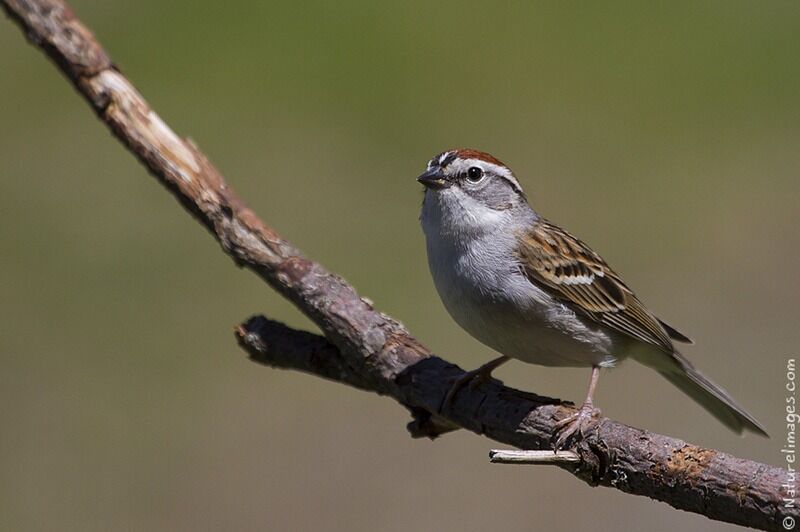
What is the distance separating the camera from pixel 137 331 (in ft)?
28.0

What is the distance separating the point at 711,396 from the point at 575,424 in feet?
4.17

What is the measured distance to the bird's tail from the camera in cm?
466

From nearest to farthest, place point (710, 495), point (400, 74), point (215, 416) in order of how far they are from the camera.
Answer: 1. point (710, 495)
2. point (215, 416)
3. point (400, 74)

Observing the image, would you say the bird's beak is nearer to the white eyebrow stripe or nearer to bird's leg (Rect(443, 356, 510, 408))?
the white eyebrow stripe

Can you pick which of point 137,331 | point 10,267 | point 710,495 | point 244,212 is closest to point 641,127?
point 137,331

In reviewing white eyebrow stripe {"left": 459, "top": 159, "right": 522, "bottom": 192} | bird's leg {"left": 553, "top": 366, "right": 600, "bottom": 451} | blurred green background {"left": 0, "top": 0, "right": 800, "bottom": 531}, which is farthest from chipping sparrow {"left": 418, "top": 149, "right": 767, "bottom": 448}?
blurred green background {"left": 0, "top": 0, "right": 800, "bottom": 531}

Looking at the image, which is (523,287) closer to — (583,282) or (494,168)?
(583,282)

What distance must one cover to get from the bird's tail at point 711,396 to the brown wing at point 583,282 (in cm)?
14

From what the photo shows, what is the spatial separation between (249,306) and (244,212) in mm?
4036

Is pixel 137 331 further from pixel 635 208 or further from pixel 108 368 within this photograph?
pixel 635 208

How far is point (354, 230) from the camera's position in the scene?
30.8ft

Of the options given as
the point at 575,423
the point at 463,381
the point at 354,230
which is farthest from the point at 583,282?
the point at 354,230

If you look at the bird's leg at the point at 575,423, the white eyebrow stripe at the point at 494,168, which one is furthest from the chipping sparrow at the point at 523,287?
the bird's leg at the point at 575,423

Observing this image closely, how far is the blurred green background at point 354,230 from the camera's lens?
710 centimetres
